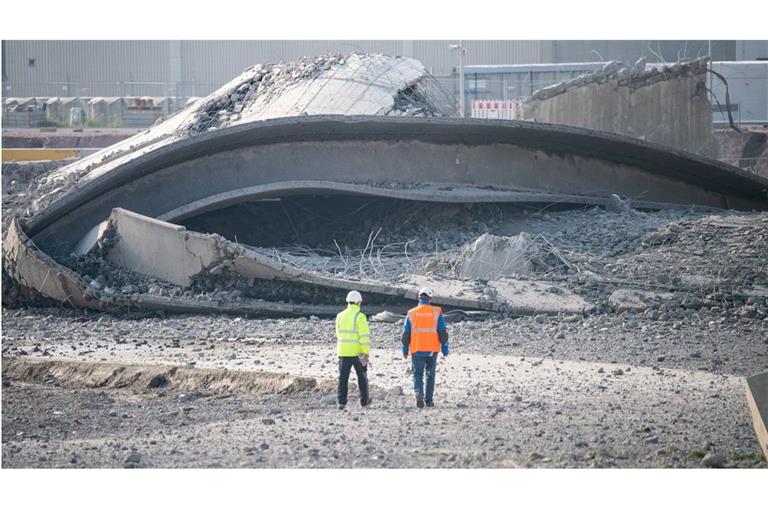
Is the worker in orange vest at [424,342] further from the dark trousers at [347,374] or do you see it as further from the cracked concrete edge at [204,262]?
the cracked concrete edge at [204,262]

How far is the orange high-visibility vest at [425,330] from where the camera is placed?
358 inches

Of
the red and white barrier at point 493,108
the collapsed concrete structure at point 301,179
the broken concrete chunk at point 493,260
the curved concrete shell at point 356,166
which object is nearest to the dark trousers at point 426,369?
the collapsed concrete structure at point 301,179

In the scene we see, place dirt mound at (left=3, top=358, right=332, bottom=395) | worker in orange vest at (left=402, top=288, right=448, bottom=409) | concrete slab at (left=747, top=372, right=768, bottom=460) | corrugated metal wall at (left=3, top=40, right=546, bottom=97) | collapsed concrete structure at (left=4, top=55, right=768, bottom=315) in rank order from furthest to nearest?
1. corrugated metal wall at (left=3, top=40, right=546, bottom=97)
2. collapsed concrete structure at (left=4, top=55, right=768, bottom=315)
3. dirt mound at (left=3, top=358, right=332, bottom=395)
4. worker in orange vest at (left=402, top=288, right=448, bottom=409)
5. concrete slab at (left=747, top=372, right=768, bottom=460)

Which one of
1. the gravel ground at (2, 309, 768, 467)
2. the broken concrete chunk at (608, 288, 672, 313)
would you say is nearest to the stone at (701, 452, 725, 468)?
the gravel ground at (2, 309, 768, 467)

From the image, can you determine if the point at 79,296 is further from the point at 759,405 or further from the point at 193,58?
the point at 193,58

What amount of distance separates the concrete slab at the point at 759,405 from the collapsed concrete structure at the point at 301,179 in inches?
183

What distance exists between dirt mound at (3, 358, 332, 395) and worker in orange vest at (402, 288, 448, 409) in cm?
132

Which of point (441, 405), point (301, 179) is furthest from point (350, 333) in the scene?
point (301, 179)

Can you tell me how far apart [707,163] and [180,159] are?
23.8ft

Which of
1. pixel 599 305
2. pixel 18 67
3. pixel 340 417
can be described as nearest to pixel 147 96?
pixel 18 67

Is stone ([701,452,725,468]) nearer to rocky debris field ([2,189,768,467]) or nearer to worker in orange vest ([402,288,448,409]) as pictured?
rocky debris field ([2,189,768,467])

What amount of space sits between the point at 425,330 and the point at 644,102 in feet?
38.7

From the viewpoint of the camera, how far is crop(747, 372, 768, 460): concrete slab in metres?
7.87

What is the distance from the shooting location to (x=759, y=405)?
26.9ft
